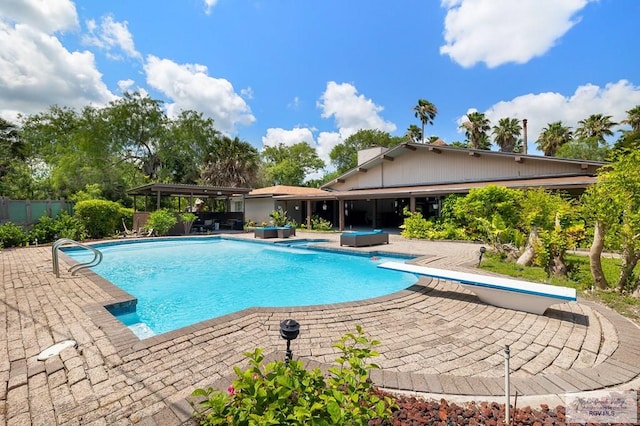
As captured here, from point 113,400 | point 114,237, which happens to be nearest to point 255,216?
point 114,237

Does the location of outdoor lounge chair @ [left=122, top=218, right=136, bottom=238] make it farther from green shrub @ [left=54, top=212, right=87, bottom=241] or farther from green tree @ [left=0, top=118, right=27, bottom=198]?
green tree @ [left=0, top=118, right=27, bottom=198]

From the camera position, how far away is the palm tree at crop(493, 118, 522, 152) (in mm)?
32719

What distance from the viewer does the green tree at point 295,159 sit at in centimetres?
4238

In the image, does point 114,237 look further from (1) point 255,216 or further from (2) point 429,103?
(2) point 429,103

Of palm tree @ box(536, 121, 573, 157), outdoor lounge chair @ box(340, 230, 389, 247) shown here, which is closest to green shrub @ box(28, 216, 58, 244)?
outdoor lounge chair @ box(340, 230, 389, 247)

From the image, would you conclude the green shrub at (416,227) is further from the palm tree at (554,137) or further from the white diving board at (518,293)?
the palm tree at (554,137)

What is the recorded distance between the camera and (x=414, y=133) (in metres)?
37.7

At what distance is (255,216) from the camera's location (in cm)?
2542

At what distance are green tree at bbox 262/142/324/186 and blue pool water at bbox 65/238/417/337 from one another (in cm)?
2910

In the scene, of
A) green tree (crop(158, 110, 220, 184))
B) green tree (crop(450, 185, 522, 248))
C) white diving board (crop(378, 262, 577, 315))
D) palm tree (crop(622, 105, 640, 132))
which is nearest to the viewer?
white diving board (crop(378, 262, 577, 315))

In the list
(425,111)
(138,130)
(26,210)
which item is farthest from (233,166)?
(425,111)

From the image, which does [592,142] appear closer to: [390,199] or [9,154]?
[390,199]

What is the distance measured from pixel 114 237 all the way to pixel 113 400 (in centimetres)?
1651

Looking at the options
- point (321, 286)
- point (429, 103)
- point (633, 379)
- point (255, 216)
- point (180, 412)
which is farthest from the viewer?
point (429, 103)
